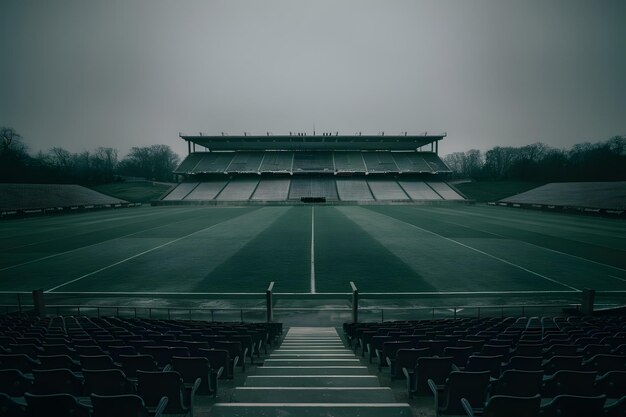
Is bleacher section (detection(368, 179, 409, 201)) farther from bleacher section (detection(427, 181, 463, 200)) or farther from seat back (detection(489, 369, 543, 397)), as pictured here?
seat back (detection(489, 369, 543, 397))

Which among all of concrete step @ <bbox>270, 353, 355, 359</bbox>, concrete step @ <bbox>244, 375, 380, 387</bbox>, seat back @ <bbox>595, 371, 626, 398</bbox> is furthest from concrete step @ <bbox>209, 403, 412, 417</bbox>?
concrete step @ <bbox>270, 353, 355, 359</bbox>

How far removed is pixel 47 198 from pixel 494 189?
3873 inches

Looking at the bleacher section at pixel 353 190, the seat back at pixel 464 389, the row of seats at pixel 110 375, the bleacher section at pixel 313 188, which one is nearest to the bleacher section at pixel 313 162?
the bleacher section at pixel 313 188

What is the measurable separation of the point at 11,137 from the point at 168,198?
167ft

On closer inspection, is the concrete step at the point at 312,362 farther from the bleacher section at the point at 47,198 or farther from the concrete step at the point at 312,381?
the bleacher section at the point at 47,198

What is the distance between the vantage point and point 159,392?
3854mm

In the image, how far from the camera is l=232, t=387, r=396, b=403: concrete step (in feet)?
12.4

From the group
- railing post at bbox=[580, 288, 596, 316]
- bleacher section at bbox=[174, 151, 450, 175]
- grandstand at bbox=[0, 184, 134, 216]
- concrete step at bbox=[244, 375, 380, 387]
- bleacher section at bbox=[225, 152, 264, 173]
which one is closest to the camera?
concrete step at bbox=[244, 375, 380, 387]

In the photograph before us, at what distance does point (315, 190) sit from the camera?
75.1m

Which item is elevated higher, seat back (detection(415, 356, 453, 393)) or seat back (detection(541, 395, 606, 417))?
seat back (detection(541, 395, 606, 417))

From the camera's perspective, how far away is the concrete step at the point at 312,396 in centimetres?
377

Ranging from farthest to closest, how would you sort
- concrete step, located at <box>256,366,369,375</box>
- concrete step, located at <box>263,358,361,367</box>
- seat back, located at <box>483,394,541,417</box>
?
concrete step, located at <box>263,358,361,367</box> → concrete step, located at <box>256,366,369,375</box> → seat back, located at <box>483,394,541,417</box>

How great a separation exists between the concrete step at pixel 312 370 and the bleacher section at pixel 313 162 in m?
74.3

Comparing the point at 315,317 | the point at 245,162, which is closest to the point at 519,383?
the point at 315,317
